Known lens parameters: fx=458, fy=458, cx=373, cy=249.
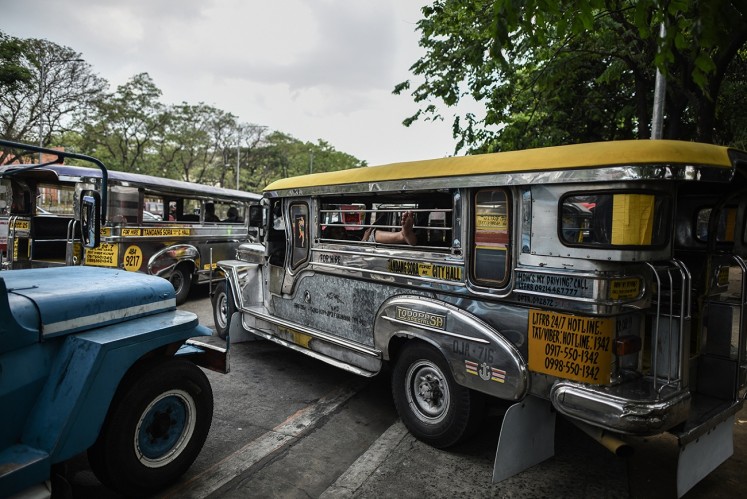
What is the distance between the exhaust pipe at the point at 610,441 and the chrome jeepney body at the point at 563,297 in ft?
0.25

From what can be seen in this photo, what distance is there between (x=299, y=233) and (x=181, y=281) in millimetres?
5597

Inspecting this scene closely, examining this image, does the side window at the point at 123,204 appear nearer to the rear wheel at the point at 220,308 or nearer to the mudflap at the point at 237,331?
the rear wheel at the point at 220,308

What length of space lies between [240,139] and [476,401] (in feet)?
116

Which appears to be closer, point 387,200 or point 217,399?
point 217,399

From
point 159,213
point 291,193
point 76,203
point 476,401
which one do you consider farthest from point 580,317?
point 159,213

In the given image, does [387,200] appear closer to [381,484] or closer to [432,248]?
[432,248]

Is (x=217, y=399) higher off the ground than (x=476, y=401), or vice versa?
(x=476, y=401)

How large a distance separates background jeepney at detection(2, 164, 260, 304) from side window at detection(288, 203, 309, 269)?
2.28 metres

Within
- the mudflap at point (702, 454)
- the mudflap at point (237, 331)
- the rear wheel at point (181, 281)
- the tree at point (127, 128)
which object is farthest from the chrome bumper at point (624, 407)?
the tree at point (127, 128)

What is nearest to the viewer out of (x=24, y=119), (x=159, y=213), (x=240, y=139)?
(x=159, y=213)

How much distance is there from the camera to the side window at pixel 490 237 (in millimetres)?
3297

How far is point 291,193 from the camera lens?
5.36 meters

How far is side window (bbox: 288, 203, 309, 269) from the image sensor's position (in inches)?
203

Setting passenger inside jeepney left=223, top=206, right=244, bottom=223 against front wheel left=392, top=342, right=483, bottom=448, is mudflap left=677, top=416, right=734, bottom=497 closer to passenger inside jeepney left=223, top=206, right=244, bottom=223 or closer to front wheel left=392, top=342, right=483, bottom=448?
front wheel left=392, top=342, right=483, bottom=448
